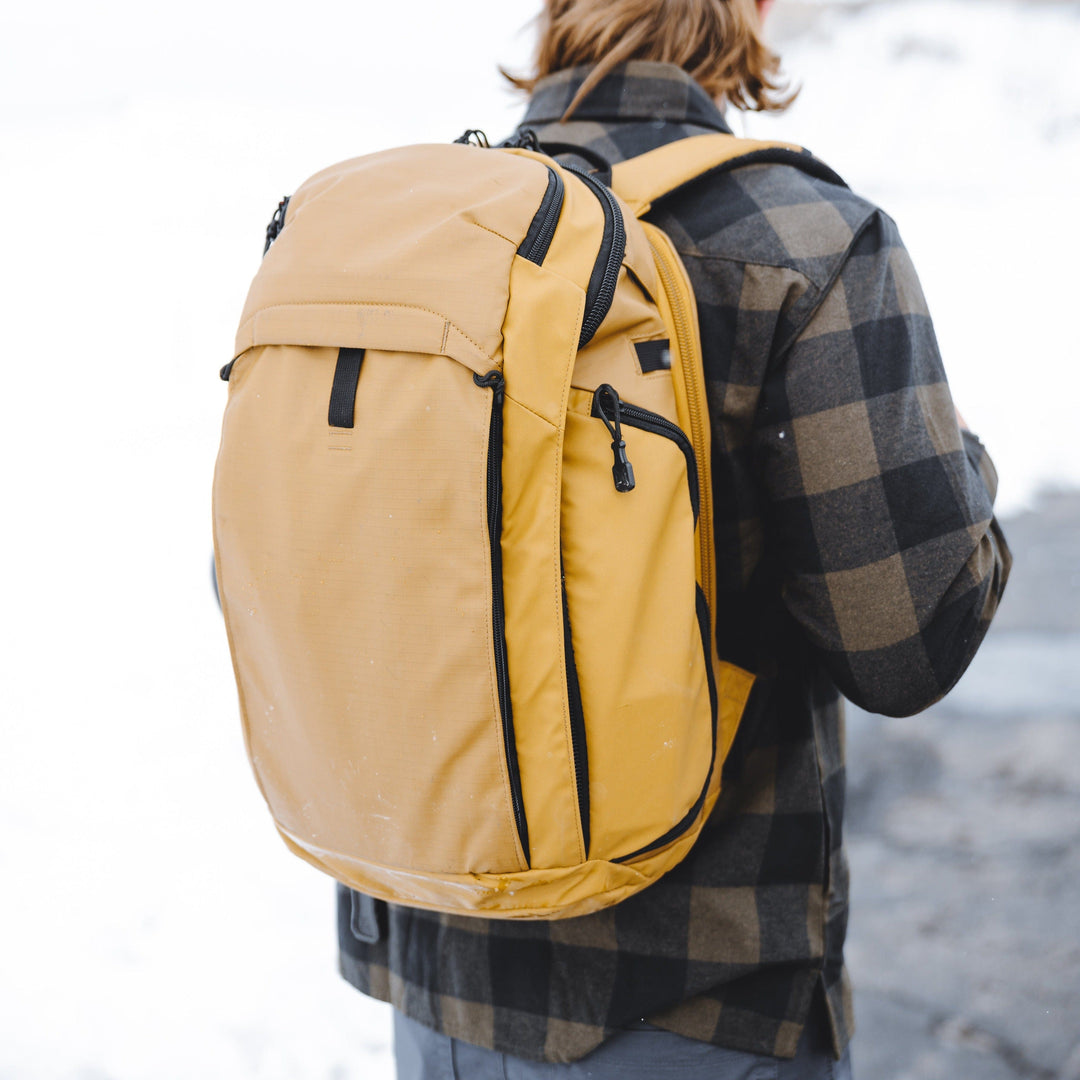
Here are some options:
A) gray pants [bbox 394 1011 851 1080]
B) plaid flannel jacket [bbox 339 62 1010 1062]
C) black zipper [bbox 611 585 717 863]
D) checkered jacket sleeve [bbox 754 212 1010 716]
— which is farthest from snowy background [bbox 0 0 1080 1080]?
checkered jacket sleeve [bbox 754 212 1010 716]

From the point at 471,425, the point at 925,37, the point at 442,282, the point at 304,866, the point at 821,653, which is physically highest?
the point at 925,37

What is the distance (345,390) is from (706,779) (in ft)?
1.68

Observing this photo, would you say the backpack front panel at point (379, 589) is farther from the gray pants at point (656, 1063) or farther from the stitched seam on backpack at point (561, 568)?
the gray pants at point (656, 1063)

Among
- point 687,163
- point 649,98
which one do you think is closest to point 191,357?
point 649,98

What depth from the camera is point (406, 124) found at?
15.0ft

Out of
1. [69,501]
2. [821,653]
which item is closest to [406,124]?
[69,501]

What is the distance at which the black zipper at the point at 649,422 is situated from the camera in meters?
0.86

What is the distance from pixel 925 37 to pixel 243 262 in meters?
4.87

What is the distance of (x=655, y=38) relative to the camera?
1101 millimetres

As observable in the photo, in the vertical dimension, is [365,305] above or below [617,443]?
above

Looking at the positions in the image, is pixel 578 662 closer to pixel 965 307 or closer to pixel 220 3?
pixel 220 3

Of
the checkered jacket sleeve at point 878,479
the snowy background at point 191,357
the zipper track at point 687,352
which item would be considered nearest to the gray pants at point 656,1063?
the checkered jacket sleeve at point 878,479

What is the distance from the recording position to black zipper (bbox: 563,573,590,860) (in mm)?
861

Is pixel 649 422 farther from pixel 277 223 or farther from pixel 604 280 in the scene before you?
pixel 277 223
